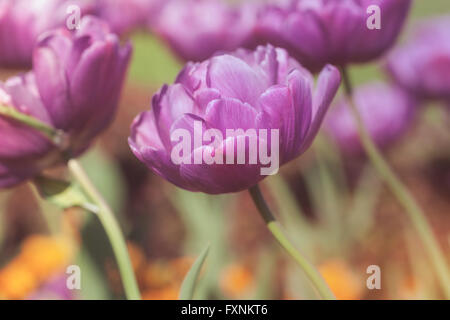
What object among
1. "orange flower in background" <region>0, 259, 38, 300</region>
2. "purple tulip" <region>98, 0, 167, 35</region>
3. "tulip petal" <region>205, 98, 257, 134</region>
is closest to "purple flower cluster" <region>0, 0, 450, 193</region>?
"tulip petal" <region>205, 98, 257, 134</region>

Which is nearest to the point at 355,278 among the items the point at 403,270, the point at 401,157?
the point at 403,270

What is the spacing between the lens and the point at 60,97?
363 mm

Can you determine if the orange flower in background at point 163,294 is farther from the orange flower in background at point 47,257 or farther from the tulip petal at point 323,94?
the tulip petal at point 323,94

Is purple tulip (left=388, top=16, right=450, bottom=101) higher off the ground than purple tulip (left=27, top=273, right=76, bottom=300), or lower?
higher

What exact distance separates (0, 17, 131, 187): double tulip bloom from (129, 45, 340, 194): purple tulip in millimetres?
56

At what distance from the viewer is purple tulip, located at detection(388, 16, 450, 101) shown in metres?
0.68

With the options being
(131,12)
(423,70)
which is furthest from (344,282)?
(131,12)

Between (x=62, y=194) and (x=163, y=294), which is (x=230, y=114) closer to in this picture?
(x=62, y=194)

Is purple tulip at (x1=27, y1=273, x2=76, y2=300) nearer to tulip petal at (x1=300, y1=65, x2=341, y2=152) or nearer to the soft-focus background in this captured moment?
the soft-focus background

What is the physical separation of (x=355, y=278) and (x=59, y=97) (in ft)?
1.39

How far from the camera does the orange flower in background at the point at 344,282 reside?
2.20 ft

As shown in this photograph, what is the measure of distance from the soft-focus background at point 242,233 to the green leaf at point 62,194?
0.19m

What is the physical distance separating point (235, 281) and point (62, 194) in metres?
0.37
